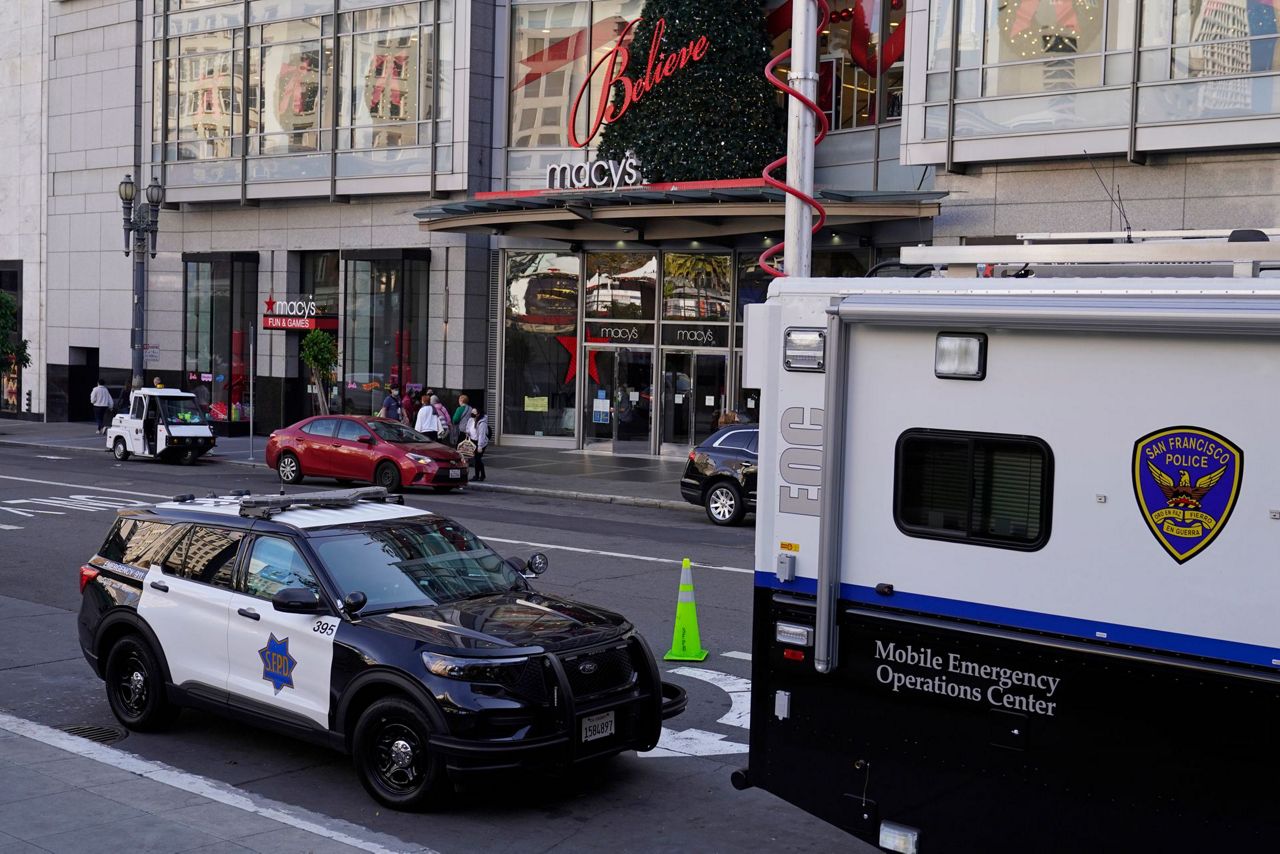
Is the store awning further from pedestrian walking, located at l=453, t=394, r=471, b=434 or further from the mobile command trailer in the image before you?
the mobile command trailer

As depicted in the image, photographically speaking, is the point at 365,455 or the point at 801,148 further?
the point at 365,455

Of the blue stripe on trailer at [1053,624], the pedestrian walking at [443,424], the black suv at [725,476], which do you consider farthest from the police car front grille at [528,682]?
the pedestrian walking at [443,424]

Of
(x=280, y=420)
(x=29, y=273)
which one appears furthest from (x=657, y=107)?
(x=29, y=273)

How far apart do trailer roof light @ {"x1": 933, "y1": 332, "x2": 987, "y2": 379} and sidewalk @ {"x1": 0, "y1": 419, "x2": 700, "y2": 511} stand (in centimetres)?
1808

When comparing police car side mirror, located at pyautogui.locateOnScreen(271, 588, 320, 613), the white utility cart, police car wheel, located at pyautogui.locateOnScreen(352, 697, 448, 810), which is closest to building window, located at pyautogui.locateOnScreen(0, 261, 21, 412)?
the white utility cart

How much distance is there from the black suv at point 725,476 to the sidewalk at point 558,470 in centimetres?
242

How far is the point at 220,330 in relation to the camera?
41.2 m

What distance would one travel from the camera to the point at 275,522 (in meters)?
8.52

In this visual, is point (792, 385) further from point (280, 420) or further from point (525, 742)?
point (280, 420)

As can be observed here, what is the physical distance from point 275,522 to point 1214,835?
5.77 meters

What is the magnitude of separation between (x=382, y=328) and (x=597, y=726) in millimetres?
29989

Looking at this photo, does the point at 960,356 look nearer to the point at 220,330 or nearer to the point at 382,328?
the point at 382,328

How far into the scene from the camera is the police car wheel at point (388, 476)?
82.1 ft

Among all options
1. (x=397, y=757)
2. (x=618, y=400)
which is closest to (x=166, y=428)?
(x=618, y=400)
